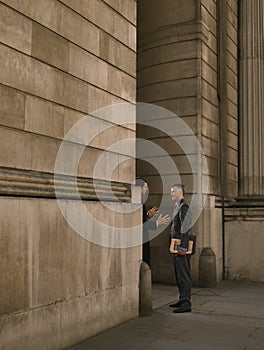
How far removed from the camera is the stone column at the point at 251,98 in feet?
42.6

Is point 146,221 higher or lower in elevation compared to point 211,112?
lower

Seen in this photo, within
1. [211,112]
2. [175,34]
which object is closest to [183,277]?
[211,112]

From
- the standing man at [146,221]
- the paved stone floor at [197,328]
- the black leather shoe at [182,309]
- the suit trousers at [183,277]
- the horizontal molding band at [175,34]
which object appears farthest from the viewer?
the horizontal molding band at [175,34]

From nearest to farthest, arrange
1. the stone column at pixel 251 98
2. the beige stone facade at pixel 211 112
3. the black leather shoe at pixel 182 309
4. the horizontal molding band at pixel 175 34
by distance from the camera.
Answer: the black leather shoe at pixel 182 309 → the beige stone facade at pixel 211 112 → the horizontal molding band at pixel 175 34 → the stone column at pixel 251 98

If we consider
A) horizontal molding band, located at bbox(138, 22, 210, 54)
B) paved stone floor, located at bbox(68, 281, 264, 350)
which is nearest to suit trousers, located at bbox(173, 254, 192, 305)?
paved stone floor, located at bbox(68, 281, 264, 350)

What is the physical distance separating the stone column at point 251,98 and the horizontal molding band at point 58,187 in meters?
6.41

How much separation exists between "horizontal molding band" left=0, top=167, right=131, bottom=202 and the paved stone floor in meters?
1.75

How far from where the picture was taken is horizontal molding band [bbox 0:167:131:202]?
5.08 m

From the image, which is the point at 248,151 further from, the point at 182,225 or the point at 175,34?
the point at 182,225

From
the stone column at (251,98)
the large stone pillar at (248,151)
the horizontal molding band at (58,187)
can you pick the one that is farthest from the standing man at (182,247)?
the stone column at (251,98)

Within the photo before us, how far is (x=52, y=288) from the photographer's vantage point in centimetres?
559

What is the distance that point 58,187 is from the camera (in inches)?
230

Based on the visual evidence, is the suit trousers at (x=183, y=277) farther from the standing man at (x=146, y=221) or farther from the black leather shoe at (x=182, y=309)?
the standing man at (x=146, y=221)

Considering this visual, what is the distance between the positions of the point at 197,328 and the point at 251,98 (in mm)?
7956
